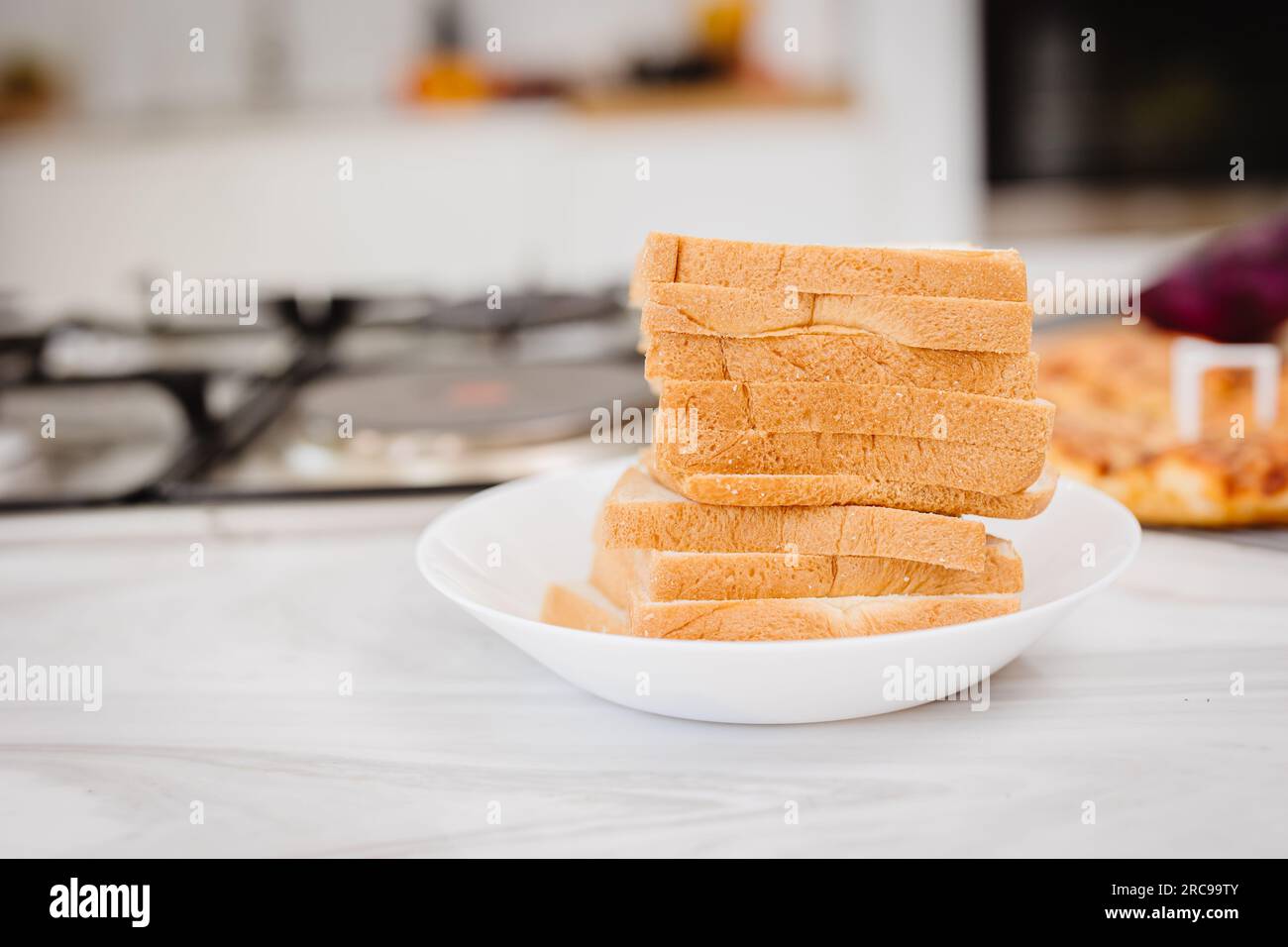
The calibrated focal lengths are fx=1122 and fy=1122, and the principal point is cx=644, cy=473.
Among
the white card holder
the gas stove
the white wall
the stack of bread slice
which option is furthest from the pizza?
the white wall

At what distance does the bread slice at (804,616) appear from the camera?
0.66 m

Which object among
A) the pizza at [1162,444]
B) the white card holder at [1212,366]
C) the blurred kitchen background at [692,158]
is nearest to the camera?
the pizza at [1162,444]

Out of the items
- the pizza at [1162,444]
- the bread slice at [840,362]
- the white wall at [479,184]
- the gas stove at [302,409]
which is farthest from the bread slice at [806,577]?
the white wall at [479,184]

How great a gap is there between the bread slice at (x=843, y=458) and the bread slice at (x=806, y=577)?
5 cm

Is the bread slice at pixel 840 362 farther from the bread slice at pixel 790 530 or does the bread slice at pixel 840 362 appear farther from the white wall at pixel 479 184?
the white wall at pixel 479 184

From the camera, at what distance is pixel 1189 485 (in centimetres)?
96

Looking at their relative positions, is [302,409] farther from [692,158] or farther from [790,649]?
[692,158]

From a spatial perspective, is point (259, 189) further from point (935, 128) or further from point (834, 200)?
point (935, 128)

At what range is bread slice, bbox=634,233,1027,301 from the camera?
699 mm

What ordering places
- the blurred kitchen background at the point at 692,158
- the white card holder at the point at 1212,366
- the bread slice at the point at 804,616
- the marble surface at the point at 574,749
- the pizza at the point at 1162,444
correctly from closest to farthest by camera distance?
1. the marble surface at the point at 574,749
2. the bread slice at the point at 804,616
3. the pizza at the point at 1162,444
4. the white card holder at the point at 1212,366
5. the blurred kitchen background at the point at 692,158
